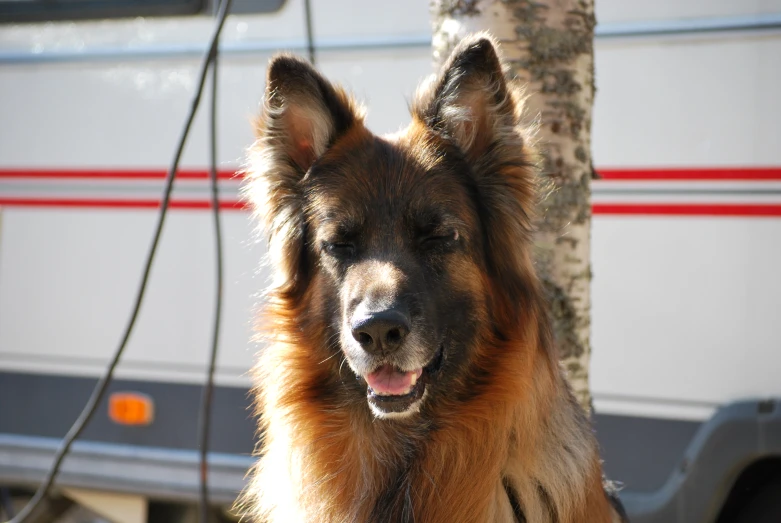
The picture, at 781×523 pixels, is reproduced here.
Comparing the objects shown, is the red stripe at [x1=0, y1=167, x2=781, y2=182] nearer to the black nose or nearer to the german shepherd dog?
the german shepherd dog

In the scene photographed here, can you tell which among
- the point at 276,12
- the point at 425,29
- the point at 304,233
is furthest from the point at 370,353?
the point at 276,12

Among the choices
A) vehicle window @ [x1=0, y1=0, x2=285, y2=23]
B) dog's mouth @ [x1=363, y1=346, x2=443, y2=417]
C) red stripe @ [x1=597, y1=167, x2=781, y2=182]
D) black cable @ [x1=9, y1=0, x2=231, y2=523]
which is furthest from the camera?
vehicle window @ [x1=0, y1=0, x2=285, y2=23]

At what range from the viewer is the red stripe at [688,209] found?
14.0ft

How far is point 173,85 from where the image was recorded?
17.4 ft

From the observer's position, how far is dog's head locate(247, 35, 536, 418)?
9.42 feet

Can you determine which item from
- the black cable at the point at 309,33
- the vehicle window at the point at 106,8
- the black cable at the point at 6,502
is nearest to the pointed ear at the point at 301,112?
the black cable at the point at 309,33

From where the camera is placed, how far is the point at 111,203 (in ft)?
17.8

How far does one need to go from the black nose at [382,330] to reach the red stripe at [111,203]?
2.54m

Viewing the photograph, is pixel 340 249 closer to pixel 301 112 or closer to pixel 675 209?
pixel 301 112

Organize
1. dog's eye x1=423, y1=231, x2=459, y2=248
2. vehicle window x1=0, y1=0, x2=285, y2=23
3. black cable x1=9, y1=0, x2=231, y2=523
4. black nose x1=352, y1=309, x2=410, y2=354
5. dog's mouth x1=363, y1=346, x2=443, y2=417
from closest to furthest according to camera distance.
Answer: black nose x1=352, y1=309, x2=410, y2=354 → dog's mouth x1=363, y1=346, x2=443, y2=417 → dog's eye x1=423, y1=231, x2=459, y2=248 → black cable x1=9, y1=0, x2=231, y2=523 → vehicle window x1=0, y1=0, x2=285, y2=23

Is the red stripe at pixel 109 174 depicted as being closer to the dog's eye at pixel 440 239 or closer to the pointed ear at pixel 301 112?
the pointed ear at pixel 301 112

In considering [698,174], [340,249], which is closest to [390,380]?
[340,249]

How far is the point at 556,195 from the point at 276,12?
258 centimetres

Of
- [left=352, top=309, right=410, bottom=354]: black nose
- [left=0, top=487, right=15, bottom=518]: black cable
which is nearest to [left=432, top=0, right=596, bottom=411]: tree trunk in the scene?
[left=352, top=309, right=410, bottom=354]: black nose
